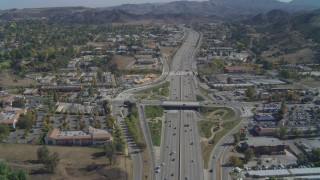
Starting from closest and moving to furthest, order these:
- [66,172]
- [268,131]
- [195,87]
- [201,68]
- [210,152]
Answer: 1. [66,172]
2. [210,152]
3. [268,131]
4. [195,87]
5. [201,68]

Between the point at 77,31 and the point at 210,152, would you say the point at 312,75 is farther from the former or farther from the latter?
the point at 77,31

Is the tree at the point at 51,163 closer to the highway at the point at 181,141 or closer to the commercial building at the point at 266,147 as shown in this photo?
the highway at the point at 181,141

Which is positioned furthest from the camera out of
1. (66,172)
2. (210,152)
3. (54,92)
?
(54,92)

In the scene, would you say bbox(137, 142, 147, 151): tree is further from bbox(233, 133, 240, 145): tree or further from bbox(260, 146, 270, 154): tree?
bbox(260, 146, 270, 154): tree

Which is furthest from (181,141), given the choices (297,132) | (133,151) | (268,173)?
(297,132)

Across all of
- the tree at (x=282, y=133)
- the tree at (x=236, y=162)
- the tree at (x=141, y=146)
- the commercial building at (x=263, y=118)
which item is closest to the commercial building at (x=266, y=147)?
the tree at (x=282, y=133)

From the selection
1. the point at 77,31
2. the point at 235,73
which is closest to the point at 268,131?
the point at 235,73
